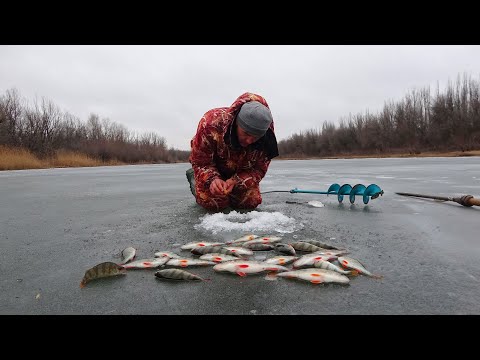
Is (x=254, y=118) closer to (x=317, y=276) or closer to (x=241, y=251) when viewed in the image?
(x=241, y=251)

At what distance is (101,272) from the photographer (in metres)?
2.34

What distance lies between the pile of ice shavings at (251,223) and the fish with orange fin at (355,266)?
1.20 meters

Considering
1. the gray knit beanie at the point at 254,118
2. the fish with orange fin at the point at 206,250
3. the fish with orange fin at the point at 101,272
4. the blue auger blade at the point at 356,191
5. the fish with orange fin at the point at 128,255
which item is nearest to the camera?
the fish with orange fin at the point at 101,272

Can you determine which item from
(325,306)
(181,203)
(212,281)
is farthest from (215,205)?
(325,306)

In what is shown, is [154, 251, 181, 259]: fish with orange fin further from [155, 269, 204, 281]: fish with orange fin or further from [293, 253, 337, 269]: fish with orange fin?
[293, 253, 337, 269]: fish with orange fin

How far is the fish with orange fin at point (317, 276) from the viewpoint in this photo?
7.12 feet

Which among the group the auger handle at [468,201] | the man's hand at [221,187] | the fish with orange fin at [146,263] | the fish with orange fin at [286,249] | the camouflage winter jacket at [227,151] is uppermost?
the camouflage winter jacket at [227,151]

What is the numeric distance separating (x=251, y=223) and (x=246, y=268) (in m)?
1.55

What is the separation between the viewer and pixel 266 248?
2924 millimetres

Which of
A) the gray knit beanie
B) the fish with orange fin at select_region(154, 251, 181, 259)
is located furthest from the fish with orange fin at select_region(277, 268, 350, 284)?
the gray knit beanie

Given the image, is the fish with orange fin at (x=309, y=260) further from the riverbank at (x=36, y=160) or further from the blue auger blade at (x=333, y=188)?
the riverbank at (x=36, y=160)

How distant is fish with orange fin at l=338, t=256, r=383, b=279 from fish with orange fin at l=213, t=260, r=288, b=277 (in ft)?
1.46

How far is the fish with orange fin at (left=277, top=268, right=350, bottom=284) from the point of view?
2.17m

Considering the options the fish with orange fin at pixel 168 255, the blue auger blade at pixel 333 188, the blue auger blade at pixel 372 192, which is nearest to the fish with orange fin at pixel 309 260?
the fish with orange fin at pixel 168 255
